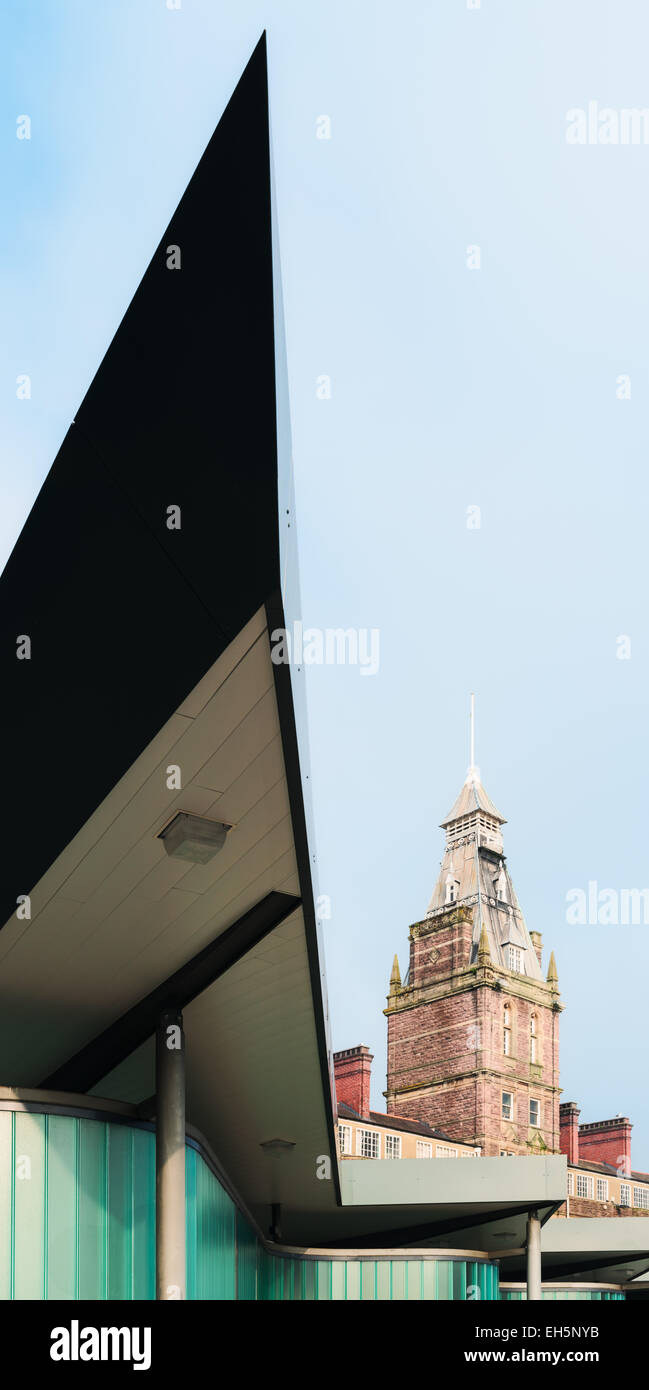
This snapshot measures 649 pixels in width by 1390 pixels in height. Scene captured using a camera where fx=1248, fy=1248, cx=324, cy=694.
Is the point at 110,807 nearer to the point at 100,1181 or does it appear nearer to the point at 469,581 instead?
the point at 100,1181

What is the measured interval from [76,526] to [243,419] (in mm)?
1227

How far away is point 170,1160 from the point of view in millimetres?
10344

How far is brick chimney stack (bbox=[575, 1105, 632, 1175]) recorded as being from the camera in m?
69.8

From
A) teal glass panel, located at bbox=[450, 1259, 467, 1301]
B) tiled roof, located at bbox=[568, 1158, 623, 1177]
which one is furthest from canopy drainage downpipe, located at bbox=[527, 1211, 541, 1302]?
tiled roof, located at bbox=[568, 1158, 623, 1177]

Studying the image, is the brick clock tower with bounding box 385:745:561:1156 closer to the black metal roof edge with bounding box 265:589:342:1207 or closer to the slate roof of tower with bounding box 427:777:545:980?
the slate roof of tower with bounding box 427:777:545:980

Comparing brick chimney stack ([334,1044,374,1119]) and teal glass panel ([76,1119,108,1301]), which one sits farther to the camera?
brick chimney stack ([334,1044,374,1119])

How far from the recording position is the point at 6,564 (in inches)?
252

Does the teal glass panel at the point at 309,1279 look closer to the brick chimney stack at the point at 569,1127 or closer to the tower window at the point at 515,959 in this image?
the tower window at the point at 515,959

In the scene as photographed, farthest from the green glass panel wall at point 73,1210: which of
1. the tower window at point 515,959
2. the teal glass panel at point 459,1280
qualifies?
the tower window at point 515,959

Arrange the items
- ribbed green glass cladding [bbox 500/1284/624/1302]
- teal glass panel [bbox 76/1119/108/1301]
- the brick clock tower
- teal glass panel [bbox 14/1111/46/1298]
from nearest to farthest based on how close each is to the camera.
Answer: teal glass panel [bbox 14/1111/46/1298], teal glass panel [bbox 76/1119/108/1301], ribbed green glass cladding [bbox 500/1284/624/1302], the brick clock tower

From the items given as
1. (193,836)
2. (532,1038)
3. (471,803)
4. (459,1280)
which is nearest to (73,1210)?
(193,836)

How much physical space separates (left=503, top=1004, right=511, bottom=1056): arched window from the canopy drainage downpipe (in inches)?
1856

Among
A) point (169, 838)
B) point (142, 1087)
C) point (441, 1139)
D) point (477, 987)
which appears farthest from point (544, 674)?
point (169, 838)

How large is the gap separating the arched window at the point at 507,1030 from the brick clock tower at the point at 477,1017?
7 cm
